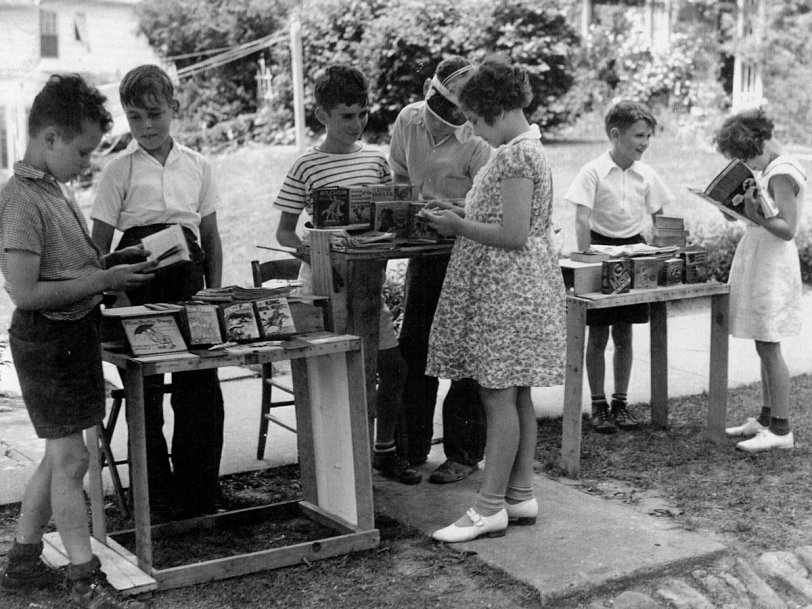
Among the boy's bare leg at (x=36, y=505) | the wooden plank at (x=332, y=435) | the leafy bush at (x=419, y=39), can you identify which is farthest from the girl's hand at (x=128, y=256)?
the leafy bush at (x=419, y=39)

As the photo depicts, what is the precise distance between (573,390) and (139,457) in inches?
88.3

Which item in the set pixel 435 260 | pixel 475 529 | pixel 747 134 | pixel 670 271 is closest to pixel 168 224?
pixel 435 260

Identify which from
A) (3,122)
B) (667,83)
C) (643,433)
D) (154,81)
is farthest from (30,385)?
(667,83)

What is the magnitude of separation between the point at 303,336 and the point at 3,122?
8637 mm

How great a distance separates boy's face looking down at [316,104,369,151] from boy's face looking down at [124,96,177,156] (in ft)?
2.27

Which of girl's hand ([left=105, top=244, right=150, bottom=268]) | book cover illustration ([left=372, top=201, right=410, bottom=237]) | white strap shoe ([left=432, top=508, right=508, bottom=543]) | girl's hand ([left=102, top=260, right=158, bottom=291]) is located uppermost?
book cover illustration ([left=372, top=201, right=410, bottom=237])

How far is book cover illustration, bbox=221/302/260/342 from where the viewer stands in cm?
394

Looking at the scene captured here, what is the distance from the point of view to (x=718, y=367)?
580 centimetres

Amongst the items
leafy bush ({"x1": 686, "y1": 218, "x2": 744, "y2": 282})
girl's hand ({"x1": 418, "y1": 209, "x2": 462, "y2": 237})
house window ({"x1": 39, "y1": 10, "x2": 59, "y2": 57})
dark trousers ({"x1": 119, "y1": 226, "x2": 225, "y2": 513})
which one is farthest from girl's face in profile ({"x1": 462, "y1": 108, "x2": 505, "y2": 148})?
house window ({"x1": 39, "y1": 10, "x2": 59, "y2": 57})

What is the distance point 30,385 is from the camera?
12.1 ft

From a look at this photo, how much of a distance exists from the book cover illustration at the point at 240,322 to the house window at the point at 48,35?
8.42m

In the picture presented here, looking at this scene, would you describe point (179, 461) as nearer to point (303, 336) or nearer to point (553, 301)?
point (303, 336)

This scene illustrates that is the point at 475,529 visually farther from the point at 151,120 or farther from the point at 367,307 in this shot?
the point at 151,120

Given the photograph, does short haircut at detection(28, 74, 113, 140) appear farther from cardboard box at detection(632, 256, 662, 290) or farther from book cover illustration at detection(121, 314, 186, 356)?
cardboard box at detection(632, 256, 662, 290)
